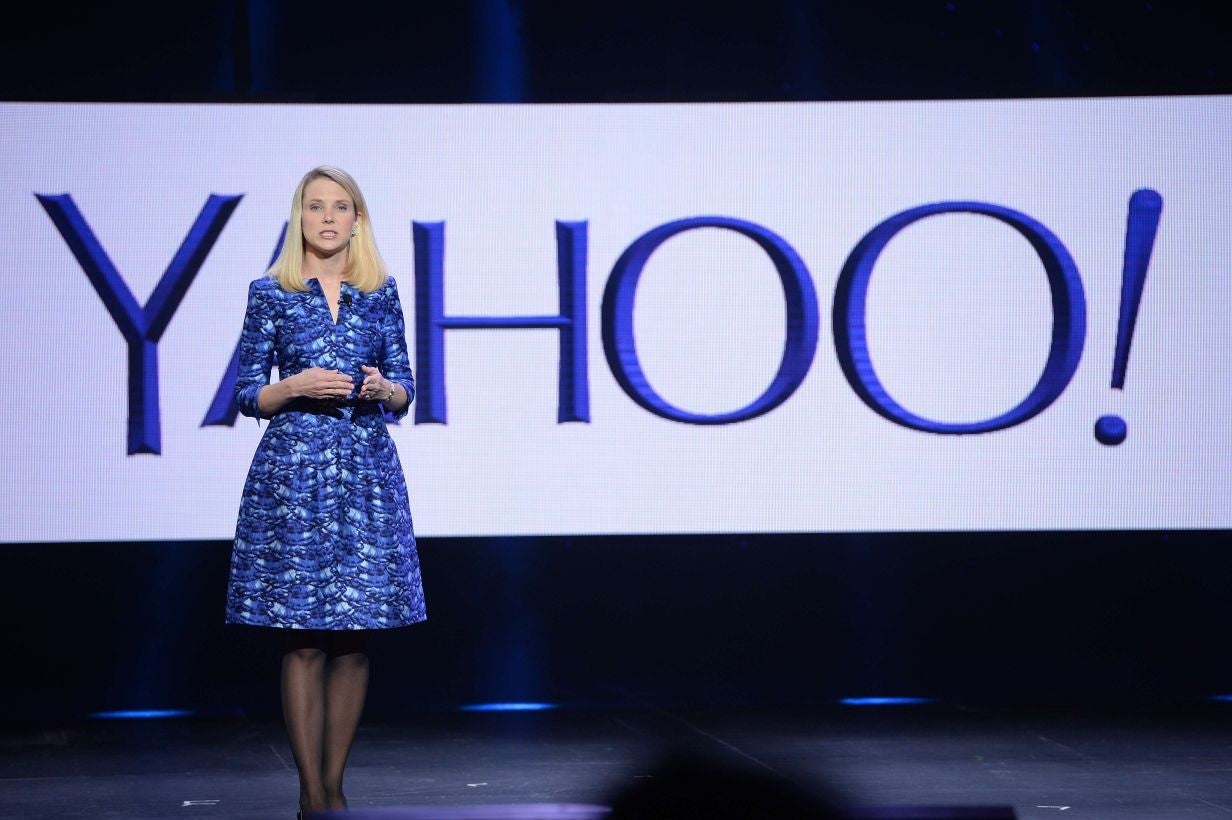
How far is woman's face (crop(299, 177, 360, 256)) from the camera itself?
8.82 ft

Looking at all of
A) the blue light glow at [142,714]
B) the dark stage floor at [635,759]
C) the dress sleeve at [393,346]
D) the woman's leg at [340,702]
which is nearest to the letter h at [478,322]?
the dark stage floor at [635,759]

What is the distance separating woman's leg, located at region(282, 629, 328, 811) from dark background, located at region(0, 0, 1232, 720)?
167cm

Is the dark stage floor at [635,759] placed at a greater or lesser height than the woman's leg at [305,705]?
lesser

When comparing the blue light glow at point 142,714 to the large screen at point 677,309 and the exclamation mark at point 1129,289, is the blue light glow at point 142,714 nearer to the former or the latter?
the large screen at point 677,309

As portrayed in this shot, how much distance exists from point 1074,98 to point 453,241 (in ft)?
6.06

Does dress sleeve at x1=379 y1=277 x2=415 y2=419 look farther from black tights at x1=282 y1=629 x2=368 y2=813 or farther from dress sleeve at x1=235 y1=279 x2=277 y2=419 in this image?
black tights at x1=282 y1=629 x2=368 y2=813

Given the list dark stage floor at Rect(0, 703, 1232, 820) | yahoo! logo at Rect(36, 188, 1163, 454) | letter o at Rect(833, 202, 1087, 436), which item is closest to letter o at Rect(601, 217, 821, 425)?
yahoo! logo at Rect(36, 188, 1163, 454)

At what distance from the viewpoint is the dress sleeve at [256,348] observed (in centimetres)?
270

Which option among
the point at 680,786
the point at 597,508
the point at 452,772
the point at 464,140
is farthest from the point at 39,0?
the point at 680,786

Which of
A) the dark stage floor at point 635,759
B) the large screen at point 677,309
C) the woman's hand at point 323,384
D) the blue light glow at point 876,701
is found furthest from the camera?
the blue light glow at point 876,701

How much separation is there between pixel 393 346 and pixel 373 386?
0.67ft

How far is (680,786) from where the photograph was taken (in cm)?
128

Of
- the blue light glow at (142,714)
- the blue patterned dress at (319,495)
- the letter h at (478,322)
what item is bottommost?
the blue light glow at (142,714)

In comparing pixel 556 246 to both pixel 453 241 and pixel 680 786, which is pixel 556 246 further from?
pixel 680 786
